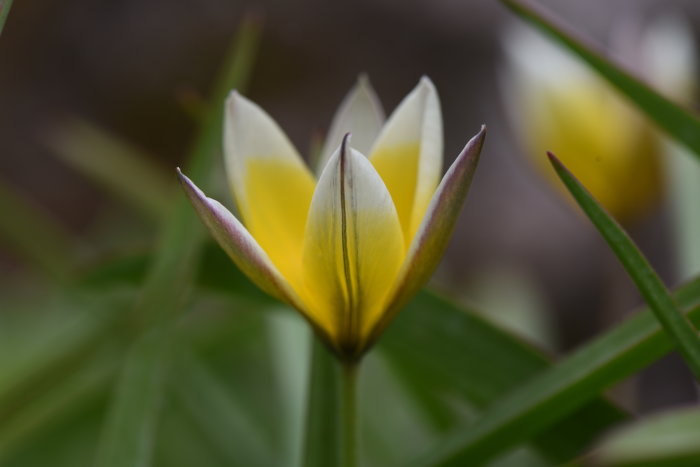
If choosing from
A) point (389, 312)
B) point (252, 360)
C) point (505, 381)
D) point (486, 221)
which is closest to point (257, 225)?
point (389, 312)

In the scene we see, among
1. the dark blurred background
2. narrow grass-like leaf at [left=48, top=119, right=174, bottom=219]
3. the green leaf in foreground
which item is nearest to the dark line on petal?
the green leaf in foreground

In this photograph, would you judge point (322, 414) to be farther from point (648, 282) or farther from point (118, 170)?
point (118, 170)

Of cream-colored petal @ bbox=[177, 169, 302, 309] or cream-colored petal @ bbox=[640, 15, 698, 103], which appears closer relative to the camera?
cream-colored petal @ bbox=[177, 169, 302, 309]

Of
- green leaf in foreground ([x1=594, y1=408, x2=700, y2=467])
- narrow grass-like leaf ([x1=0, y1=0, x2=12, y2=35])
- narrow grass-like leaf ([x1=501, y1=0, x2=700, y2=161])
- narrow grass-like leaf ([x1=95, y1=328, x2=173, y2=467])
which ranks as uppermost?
narrow grass-like leaf ([x1=501, y1=0, x2=700, y2=161])

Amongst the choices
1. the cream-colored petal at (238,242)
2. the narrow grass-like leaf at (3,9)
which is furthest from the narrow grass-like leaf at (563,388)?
the narrow grass-like leaf at (3,9)

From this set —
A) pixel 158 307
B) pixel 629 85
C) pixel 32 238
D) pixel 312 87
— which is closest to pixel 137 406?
pixel 158 307

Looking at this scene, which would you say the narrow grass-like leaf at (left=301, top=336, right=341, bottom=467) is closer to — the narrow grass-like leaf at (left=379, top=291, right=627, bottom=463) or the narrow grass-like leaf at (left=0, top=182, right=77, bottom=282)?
the narrow grass-like leaf at (left=379, top=291, right=627, bottom=463)

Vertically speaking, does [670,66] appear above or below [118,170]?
above

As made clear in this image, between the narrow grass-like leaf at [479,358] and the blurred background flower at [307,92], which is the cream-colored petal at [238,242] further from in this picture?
the blurred background flower at [307,92]
